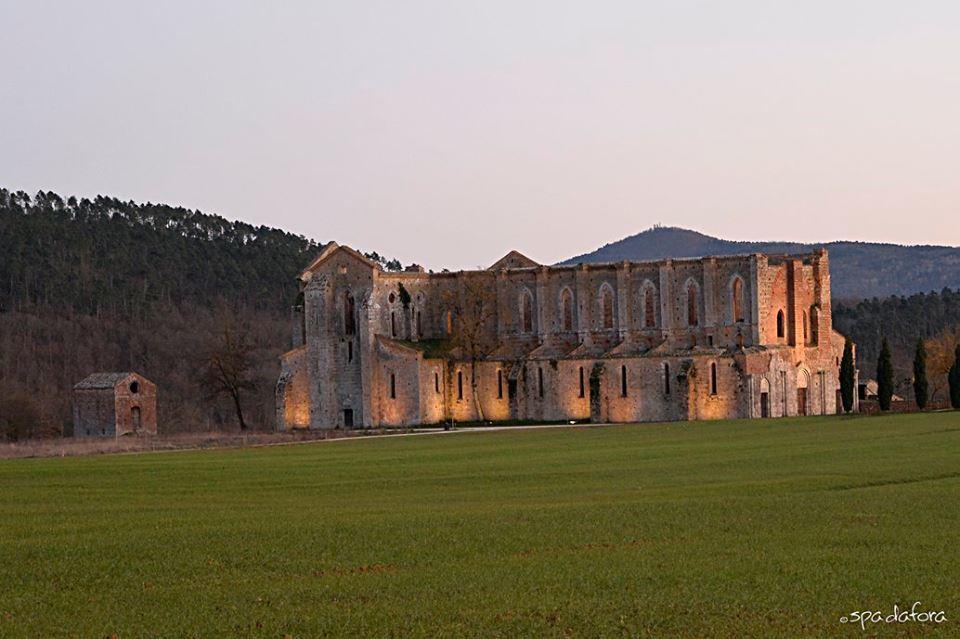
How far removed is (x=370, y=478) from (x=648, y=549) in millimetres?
21290

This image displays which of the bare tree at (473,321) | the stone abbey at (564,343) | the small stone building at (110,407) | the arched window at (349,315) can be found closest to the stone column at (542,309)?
the stone abbey at (564,343)

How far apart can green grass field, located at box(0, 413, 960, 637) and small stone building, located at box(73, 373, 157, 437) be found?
44.7 m

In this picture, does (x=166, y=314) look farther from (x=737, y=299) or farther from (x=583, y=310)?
(x=737, y=299)

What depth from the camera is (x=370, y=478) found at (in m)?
46.2

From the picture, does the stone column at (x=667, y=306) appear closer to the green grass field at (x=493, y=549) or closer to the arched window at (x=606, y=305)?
the arched window at (x=606, y=305)

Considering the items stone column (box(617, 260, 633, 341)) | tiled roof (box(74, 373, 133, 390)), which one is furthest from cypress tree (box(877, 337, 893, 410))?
tiled roof (box(74, 373, 133, 390))

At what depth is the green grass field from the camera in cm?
1973

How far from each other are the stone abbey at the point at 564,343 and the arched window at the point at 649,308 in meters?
0.08

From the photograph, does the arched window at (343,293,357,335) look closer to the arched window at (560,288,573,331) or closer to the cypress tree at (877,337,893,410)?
the arched window at (560,288,573,331)

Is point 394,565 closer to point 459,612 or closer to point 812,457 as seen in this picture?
point 459,612

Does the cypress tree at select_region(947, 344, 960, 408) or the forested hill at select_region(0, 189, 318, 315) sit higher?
the forested hill at select_region(0, 189, 318, 315)

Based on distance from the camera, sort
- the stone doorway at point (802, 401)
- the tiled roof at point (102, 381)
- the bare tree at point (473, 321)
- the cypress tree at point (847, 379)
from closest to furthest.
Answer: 1. the cypress tree at point (847, 379)
2. the stone doorway at point (802, 401)
3. the tiled roof at point (102, 381)
4. the bare tree at point (473, 321)

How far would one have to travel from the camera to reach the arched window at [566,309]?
327 feet

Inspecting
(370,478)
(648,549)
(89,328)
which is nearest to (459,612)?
(648,549)
